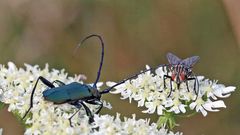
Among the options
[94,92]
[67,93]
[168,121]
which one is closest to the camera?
[67,93]

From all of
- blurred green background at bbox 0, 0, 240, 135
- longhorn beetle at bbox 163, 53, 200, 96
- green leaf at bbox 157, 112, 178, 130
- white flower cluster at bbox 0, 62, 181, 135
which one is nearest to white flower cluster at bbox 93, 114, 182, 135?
white flower cluster at bbox 0, 62, 181, 135

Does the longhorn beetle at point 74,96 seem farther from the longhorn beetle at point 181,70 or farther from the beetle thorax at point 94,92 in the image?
the longhorn beetle at point 181,70

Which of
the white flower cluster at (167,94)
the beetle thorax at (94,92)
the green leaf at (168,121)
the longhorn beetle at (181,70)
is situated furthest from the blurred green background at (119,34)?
the beetle thorax at (94,92)

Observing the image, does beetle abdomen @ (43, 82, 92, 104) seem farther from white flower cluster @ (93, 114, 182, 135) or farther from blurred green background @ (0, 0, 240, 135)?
blurred green background @ (0, 0, 240, 135)

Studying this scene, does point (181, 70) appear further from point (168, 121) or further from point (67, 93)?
point (67, 93)

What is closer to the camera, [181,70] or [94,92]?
Answer: [94,92]

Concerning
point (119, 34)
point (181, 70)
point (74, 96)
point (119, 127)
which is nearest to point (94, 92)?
point (74, 96)
